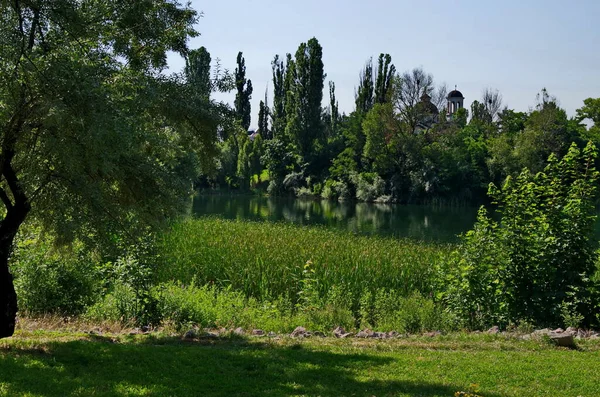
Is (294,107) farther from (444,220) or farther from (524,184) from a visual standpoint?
(524,184)

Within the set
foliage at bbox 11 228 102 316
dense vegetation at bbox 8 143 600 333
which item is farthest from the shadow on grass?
foliage at bbox 11 228 102 316

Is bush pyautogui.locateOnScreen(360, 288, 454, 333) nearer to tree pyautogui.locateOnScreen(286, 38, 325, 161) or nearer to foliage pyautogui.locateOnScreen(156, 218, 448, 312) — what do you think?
foliage pyautogui.locateOnScreen(156, 218, 448, 312)

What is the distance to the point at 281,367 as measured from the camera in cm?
698

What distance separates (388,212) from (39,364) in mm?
46964

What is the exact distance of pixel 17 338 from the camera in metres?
8.04

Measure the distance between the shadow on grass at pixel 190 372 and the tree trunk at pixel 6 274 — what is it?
315 mm

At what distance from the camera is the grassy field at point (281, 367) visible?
6086 millimetres

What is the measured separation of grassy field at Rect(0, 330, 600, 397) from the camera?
240 inches

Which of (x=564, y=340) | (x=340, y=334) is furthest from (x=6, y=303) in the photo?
(x=564, y=340)

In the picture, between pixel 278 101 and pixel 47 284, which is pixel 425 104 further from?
pixel 47 284

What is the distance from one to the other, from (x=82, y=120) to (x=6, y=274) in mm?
2641

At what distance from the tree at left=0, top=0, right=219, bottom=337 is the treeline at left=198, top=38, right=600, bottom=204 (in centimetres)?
5158

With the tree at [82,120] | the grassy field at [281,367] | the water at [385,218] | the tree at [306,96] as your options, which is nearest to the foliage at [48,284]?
the grassy field at [281,367]

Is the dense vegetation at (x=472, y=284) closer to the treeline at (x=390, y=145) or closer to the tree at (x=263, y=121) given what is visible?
the treeline at (x=390, y=145)
